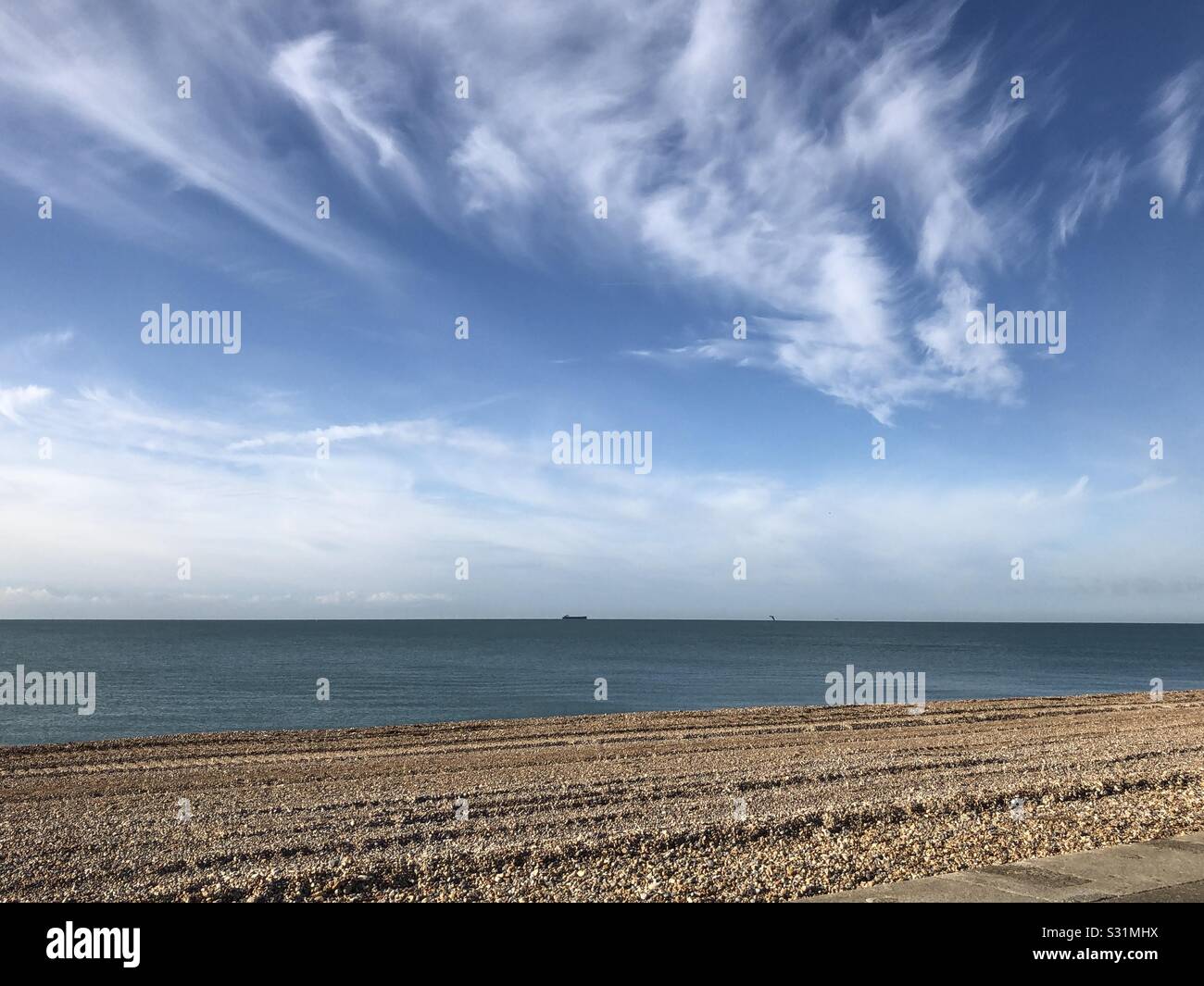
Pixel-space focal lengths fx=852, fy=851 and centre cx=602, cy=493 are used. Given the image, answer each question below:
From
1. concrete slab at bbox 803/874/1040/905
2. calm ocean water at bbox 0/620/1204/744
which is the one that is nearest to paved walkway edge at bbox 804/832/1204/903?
concrete slab at bbox 803/874/1040/905

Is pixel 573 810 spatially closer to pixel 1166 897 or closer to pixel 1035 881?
pixel 1035 881

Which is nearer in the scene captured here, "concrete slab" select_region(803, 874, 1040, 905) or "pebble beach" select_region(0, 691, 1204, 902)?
"concrete slab" select_region(803, 874, 1040, 905)

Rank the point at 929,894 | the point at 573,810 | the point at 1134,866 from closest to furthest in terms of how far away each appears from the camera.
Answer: the point at 929,894 → the point at 1134,866 → the point at 573,810

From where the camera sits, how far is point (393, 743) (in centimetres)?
2366

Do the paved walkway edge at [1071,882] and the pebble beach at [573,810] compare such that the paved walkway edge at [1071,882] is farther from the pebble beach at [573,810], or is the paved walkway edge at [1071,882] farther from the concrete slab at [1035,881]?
the pebble beach at [573,810]

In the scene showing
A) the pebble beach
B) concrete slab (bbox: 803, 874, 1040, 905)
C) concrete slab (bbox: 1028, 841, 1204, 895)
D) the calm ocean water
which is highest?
concrete slab (bbox: 803, 874, 1040, 905)

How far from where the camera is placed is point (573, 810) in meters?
11.9

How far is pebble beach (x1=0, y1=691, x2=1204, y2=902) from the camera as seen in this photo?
23.7 feet

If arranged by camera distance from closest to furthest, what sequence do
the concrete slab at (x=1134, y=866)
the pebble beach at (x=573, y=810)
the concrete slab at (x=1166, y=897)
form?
the concrete slab at (x=1166, y=897), the concrete slab at (x=1134, y=866), the pebble beach at (x=573, y=810)

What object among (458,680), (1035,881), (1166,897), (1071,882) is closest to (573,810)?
(1035,881)

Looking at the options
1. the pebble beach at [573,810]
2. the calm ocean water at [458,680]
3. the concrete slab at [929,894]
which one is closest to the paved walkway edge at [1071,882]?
the concrete slab at [929,894]

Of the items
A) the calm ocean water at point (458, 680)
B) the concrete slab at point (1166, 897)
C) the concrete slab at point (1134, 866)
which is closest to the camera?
the concrete slab at point (1166, 897)

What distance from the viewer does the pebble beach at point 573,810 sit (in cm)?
721

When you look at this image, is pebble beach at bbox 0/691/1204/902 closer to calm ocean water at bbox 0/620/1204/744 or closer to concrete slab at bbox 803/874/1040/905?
concrete slab at bbox 803/874/1040/905
